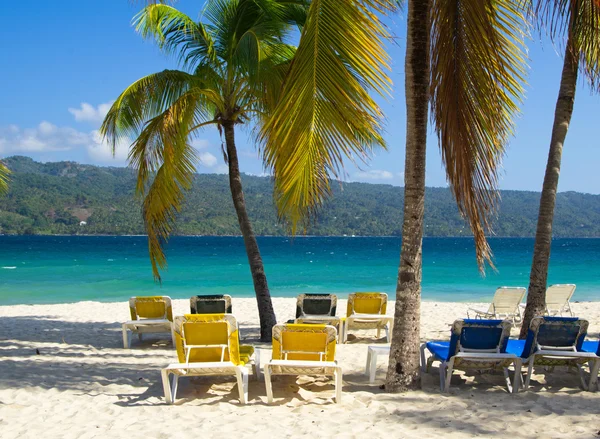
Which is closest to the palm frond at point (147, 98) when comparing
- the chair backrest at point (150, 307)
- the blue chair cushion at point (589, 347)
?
the chair backrest at point (150, 307)

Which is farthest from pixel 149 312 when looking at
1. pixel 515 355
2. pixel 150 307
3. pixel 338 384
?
pixel 515 355

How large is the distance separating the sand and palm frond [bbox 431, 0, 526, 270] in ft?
4.34

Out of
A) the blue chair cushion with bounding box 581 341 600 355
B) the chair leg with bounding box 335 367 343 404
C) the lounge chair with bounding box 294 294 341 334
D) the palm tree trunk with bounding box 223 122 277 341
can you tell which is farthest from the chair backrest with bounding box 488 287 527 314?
the chair leg with bounding box 335 367 343 404

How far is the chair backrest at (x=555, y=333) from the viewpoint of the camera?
5777 mm

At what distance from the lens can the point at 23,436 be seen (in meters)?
4.40

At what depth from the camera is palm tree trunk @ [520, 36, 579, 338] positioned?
7602 mm

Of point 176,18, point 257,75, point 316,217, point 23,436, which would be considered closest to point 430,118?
point 316,217

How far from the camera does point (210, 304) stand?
28.2ft

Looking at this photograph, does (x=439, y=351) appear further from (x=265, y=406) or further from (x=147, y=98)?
(x=147, y=98)

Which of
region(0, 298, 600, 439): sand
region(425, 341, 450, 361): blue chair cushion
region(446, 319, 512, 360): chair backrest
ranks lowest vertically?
region(0, 298, 600, 439): sand

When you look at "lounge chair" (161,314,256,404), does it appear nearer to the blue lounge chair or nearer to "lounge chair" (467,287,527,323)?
the blue lounge chair

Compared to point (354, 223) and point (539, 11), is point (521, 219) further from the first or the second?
point (539, 11)

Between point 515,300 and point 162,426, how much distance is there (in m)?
7.53

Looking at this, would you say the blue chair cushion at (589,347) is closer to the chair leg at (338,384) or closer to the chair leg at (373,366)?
the chair leg at (373,366)
